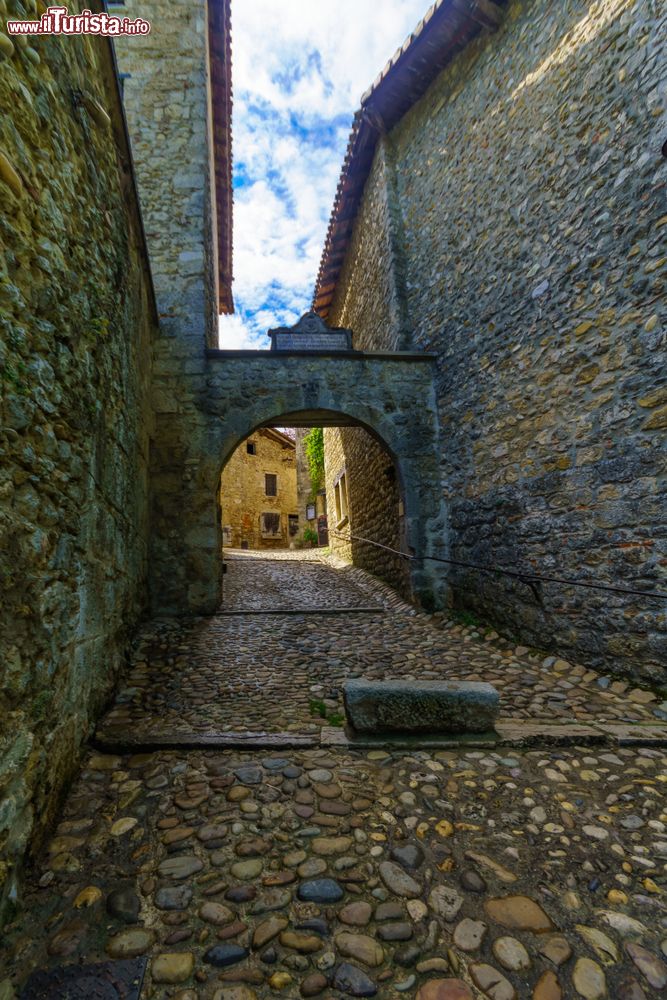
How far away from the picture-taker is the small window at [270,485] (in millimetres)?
22216

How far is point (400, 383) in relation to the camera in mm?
6141

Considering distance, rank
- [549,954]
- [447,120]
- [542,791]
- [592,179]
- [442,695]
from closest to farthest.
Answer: [549,954]
[542,791]
[442,695]
[592,179]
[447,120]

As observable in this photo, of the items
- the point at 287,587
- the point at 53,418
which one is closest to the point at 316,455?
the point at 287,587

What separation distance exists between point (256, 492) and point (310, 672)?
18080 mm

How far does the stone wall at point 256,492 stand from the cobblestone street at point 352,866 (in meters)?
14.9

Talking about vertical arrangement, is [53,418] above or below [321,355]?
below

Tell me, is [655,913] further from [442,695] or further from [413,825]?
[442,695]

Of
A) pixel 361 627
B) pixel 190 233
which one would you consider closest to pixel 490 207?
pixel 190 233

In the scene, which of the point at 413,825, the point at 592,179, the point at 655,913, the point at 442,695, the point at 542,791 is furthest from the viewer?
the point at 592,179

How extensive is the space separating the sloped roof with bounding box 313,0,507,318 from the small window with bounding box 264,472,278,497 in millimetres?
14452

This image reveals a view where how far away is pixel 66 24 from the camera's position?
7.01 feet

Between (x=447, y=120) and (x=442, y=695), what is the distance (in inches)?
281

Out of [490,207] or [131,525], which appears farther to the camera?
[490,207]

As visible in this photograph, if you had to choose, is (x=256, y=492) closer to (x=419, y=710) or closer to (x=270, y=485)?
(x=270, y=485)
